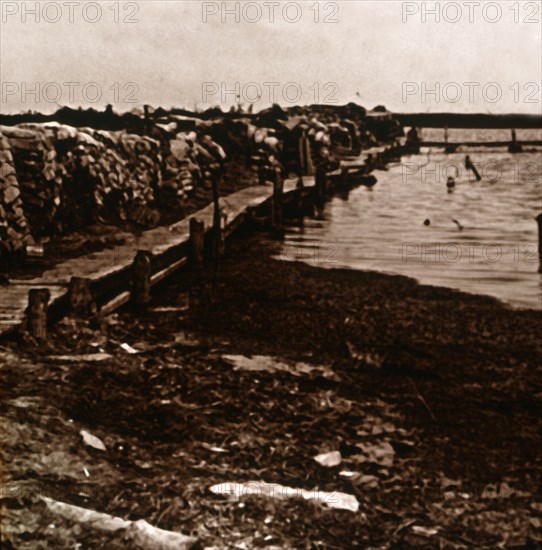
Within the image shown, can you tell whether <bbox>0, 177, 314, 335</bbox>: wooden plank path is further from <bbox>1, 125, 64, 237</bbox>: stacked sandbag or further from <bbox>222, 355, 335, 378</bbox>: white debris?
<bbox>222, 355, 335, 378</bbox>: white debris

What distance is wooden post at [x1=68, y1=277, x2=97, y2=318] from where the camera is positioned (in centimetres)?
843

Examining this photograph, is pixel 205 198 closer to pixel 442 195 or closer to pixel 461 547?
pixel 442 195

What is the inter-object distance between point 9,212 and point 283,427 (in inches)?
208

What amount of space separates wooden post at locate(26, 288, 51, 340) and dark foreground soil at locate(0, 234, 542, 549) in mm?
150

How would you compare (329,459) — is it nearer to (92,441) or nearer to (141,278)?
(92,441)

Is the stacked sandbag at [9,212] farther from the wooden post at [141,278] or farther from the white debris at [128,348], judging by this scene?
the white debris at [128,348]

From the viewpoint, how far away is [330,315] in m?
11.1

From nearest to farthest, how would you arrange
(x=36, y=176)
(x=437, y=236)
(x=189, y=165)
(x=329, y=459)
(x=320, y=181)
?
1. (x=329, y=459)
2. (x=36, y=176)
3. (x=437, y=236)
4. (x=189, y=165)
5. (x=320, y=181)

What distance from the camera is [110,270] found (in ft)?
33.2

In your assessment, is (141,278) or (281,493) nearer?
(281,493)

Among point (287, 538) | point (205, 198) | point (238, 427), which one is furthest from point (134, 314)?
point (205, 198)

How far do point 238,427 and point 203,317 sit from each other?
4.07 meters

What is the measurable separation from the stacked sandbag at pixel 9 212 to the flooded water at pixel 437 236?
20.4 feet

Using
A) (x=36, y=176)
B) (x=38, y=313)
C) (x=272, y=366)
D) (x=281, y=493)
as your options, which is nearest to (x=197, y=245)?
(x=36, y=176)
